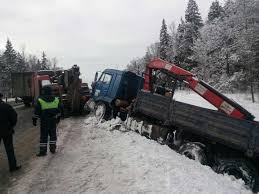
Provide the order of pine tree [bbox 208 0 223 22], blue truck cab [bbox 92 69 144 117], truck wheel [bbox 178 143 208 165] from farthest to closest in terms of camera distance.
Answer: pine tree [bbox 208 0 223 22], blue truck cab [bbox 92 69 144 117], truck wheel [bbox 178 143 208 165]

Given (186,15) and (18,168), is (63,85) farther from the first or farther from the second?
(186,15)

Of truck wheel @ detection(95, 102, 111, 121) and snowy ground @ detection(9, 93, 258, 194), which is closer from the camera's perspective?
snowy ground @ detection(9, 93, 258, 194)

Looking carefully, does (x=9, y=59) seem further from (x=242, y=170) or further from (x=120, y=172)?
(x=242, y=170)

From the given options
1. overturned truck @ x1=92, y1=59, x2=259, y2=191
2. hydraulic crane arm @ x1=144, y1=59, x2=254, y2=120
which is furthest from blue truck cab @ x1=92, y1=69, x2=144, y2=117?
hydraulic crane arm @ x1=144, y1=59, x2=254, y2=120

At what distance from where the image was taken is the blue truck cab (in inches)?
591

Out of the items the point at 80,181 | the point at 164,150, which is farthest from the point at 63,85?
the point at 80,181

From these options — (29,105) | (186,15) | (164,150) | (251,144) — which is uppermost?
(186,15)

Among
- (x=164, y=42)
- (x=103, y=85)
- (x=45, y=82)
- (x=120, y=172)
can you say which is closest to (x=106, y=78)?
(x=103, y=85)

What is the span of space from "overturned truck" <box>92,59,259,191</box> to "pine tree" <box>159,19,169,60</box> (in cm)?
5147

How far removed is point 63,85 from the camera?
754 inches

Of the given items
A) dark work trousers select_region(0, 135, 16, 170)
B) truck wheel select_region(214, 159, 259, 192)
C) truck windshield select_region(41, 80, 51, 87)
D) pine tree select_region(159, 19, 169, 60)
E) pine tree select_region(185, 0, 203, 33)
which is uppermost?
pine tree select_region(185, 0, 203, 33)

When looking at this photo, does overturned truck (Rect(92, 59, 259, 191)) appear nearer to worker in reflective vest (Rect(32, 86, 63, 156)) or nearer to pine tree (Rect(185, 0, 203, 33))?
worker in reflective vest (Rect(32, 86, 63, 156))

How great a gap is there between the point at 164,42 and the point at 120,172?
201 ft

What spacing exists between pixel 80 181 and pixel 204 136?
3593mm
